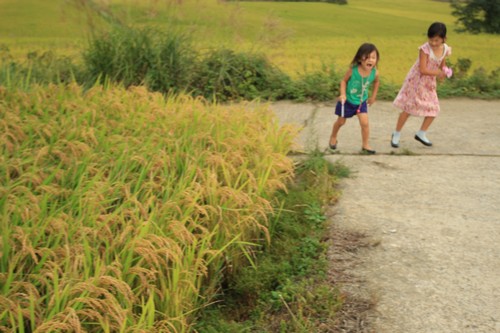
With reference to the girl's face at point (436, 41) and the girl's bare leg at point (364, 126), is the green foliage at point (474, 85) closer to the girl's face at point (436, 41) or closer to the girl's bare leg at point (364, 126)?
the girl's face at point (436, 41)

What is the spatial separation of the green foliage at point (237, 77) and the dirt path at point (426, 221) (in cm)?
93

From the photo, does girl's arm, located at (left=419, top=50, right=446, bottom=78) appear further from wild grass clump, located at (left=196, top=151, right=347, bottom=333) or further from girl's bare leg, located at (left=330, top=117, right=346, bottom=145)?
wild grass clump, located at (left=196, top=151, right=347, bottom=333)

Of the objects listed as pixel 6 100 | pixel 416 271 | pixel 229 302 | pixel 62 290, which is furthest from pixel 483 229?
pixel 6 100

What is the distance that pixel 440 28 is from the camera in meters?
5.03

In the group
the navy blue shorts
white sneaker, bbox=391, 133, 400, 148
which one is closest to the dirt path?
white sneaker, bbox=391, 133, 400, 148

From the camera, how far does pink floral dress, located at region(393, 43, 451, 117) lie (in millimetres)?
5273

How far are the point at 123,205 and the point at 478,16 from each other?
26.1 ft

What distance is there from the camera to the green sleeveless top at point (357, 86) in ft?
16.6

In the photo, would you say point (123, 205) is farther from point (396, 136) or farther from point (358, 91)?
point (396, 136)

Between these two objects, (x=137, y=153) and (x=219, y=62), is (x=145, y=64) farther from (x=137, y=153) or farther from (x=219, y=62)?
(x=137, y=153)

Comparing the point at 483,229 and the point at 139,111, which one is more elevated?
the point at 139,111

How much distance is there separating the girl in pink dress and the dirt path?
0.63ft

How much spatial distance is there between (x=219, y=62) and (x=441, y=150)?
8.81ft

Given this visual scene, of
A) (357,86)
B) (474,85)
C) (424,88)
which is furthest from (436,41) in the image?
(474,85)
